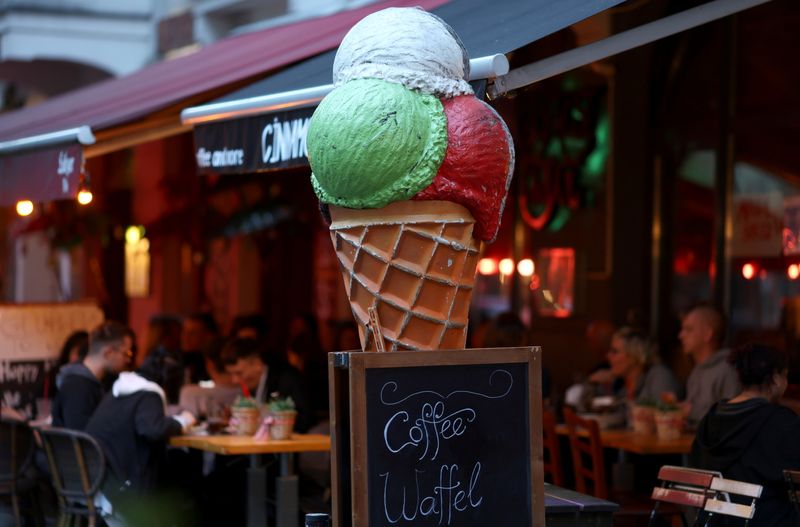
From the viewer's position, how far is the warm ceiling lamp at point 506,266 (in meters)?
13.7

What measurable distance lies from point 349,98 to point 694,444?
3.22 metres

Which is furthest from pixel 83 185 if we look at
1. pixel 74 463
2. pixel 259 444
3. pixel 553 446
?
pixel 553 446

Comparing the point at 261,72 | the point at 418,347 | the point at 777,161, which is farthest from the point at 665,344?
the point at 418,347

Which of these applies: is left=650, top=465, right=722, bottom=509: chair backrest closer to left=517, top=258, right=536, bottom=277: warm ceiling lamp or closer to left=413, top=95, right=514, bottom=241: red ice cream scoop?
left=413, top=95, right=514, bottom=241: red ice cream scoop

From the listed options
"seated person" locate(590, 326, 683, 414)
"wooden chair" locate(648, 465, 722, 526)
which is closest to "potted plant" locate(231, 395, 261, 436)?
"seated person" locate(590, 326, 683, 414)

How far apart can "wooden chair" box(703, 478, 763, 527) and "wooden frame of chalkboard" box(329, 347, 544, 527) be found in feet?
5.78

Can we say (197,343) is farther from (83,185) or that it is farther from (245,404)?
(83,185)

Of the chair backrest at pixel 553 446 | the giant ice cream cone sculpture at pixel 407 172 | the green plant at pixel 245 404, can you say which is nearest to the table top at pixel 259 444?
the green plant at pixel 245 404

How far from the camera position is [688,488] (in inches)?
251

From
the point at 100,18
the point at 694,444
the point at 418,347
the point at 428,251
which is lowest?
the point at 694,444

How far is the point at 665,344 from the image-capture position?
39.1ft

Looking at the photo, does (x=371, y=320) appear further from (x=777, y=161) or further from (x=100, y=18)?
(x=100, y=18)

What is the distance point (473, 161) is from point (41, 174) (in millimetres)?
4907

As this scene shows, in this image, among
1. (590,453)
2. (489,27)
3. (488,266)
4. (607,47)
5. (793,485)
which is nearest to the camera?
(607,47)
